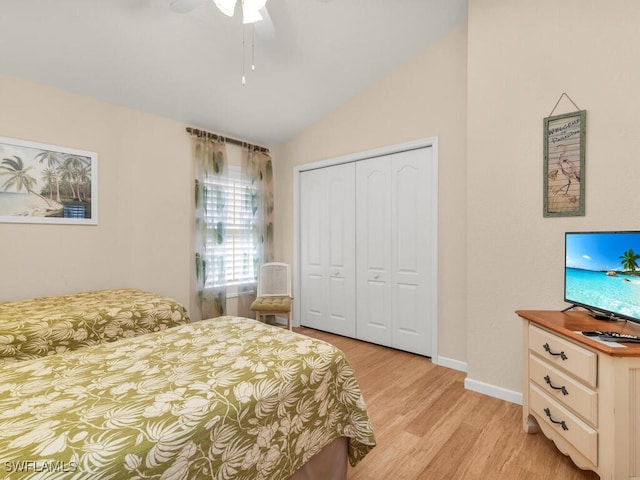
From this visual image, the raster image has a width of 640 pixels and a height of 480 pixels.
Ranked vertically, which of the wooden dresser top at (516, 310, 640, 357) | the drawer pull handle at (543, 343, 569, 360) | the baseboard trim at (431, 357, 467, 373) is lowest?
the baseboard trim at (431, 357, 467, 373)

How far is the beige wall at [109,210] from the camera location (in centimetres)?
262

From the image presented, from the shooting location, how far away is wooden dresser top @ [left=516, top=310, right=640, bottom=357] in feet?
4.54

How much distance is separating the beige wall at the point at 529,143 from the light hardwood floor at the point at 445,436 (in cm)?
33

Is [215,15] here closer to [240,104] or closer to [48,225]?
[240,104]

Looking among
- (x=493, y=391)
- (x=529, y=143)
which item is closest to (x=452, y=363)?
(x=493, y=391)

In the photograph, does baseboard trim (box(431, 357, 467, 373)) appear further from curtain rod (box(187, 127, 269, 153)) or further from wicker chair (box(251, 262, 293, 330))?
curtain rod (box(187, 127, 269, 153))

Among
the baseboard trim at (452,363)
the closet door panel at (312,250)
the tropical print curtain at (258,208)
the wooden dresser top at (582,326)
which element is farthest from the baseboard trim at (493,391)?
the tropical print curtain at (258,208)

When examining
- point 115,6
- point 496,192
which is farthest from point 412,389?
point 115,6

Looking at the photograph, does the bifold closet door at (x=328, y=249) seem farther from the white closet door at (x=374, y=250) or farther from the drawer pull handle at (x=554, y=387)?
the drawer pull handle at (x=554, y=387)

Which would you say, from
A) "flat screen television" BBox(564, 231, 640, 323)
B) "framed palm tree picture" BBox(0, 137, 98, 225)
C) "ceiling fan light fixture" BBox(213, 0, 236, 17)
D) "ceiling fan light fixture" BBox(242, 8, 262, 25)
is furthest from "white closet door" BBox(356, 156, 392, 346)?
"framed palm tree picture" BBox(0, 137, 98, 225)

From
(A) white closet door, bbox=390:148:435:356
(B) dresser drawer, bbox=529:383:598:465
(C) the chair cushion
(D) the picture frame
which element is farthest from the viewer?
(C) the chair cushion

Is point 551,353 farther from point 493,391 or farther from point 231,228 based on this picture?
point 231,228

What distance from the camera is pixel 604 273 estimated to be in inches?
68.8

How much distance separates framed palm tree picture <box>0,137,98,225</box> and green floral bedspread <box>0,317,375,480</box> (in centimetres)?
191
